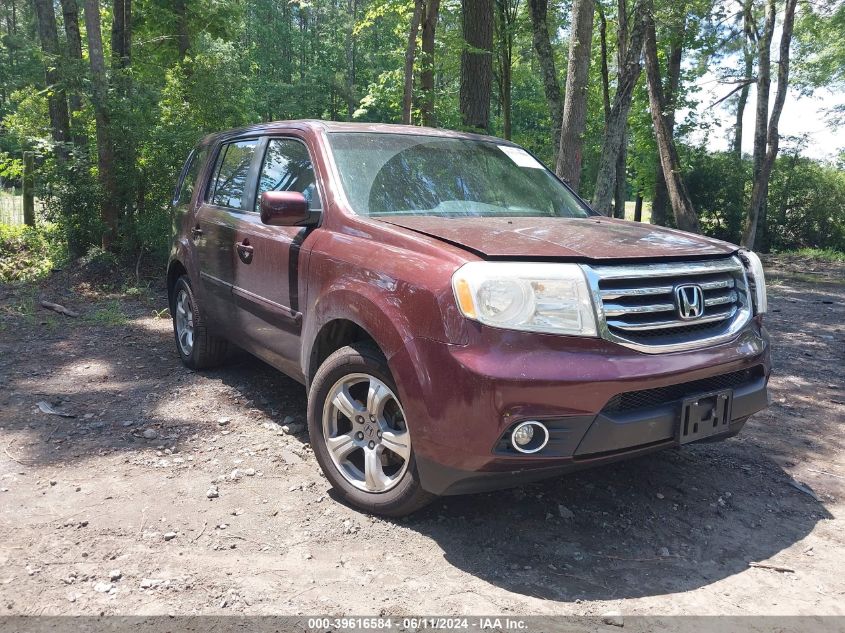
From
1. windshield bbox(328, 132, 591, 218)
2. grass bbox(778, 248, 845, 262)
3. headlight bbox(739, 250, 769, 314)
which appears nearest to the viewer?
headlight bbox(739, 250, 769, 314)

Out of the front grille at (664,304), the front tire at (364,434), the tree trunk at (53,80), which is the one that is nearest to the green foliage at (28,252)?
the tree trunk at (53,80)

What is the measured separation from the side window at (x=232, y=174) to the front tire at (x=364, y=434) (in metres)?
1.84

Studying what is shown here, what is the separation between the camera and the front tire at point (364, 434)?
10.1 ft

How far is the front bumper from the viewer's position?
104 inches

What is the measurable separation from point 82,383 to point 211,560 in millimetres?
3116

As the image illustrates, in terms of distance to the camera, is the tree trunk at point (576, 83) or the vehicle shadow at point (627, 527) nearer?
the vehicle shadow at point (627, 527)

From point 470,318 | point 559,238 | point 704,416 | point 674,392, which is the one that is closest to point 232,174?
point 559,238

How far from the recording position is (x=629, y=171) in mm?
27375

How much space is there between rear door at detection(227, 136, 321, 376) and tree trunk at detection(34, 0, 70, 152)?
6957mm

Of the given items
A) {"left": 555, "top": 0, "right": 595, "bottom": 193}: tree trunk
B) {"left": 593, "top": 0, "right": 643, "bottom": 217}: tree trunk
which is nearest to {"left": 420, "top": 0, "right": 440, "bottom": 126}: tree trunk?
{"left": 555, "top": 0, "right": 595, "bottom": 193}: tree trunk

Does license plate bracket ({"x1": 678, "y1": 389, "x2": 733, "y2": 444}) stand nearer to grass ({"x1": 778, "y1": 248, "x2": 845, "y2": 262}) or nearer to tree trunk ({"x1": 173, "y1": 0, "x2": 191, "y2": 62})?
tree trunk ({"x1": 173, "y1": 0, "x2": 191, "y2": 62})

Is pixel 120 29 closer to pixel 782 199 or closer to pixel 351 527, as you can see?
pixel 351 527

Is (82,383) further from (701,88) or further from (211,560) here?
(701,88)

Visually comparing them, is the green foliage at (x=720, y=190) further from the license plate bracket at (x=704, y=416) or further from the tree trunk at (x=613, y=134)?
the license plate bracket at (x=704, y=416)
